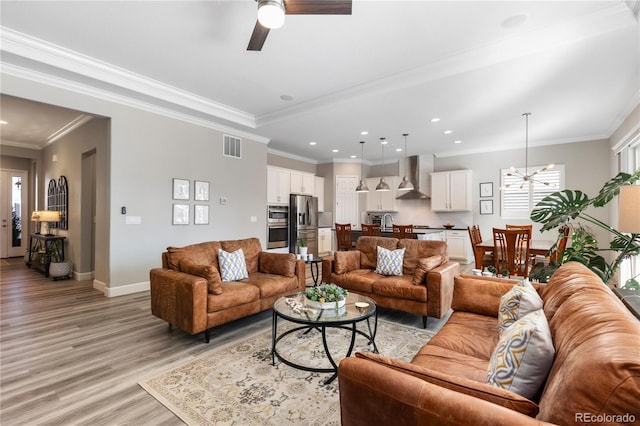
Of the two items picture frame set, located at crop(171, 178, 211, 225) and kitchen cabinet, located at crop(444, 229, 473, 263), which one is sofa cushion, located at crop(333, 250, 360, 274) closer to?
picture frame set, located at crop(171, 178, 211, 225)

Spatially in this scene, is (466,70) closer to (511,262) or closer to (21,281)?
(511,262)

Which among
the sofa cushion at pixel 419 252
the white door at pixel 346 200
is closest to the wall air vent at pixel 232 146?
the white door at pixel 346 200

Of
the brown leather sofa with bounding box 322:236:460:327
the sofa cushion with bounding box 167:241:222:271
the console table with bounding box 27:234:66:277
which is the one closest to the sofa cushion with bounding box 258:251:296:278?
the brown leather sofa with bounding box 322:236:460:327

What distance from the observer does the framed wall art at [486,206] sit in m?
7.30

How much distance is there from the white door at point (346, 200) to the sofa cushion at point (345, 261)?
4530 millimetres

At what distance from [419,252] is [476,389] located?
3.07m

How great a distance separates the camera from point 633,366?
69 cm

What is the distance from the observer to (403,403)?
0.92 meters

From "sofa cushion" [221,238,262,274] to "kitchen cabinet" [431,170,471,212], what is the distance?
5.45m

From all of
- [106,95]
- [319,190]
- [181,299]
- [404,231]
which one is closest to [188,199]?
[106,95]

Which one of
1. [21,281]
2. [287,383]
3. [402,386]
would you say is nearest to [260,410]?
[287,383]

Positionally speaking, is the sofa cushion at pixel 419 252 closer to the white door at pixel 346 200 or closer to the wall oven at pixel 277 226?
the wall oven at pixel 277 226

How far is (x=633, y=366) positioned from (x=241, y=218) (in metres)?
5.79

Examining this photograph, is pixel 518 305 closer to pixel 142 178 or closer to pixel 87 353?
pixel 87 353
